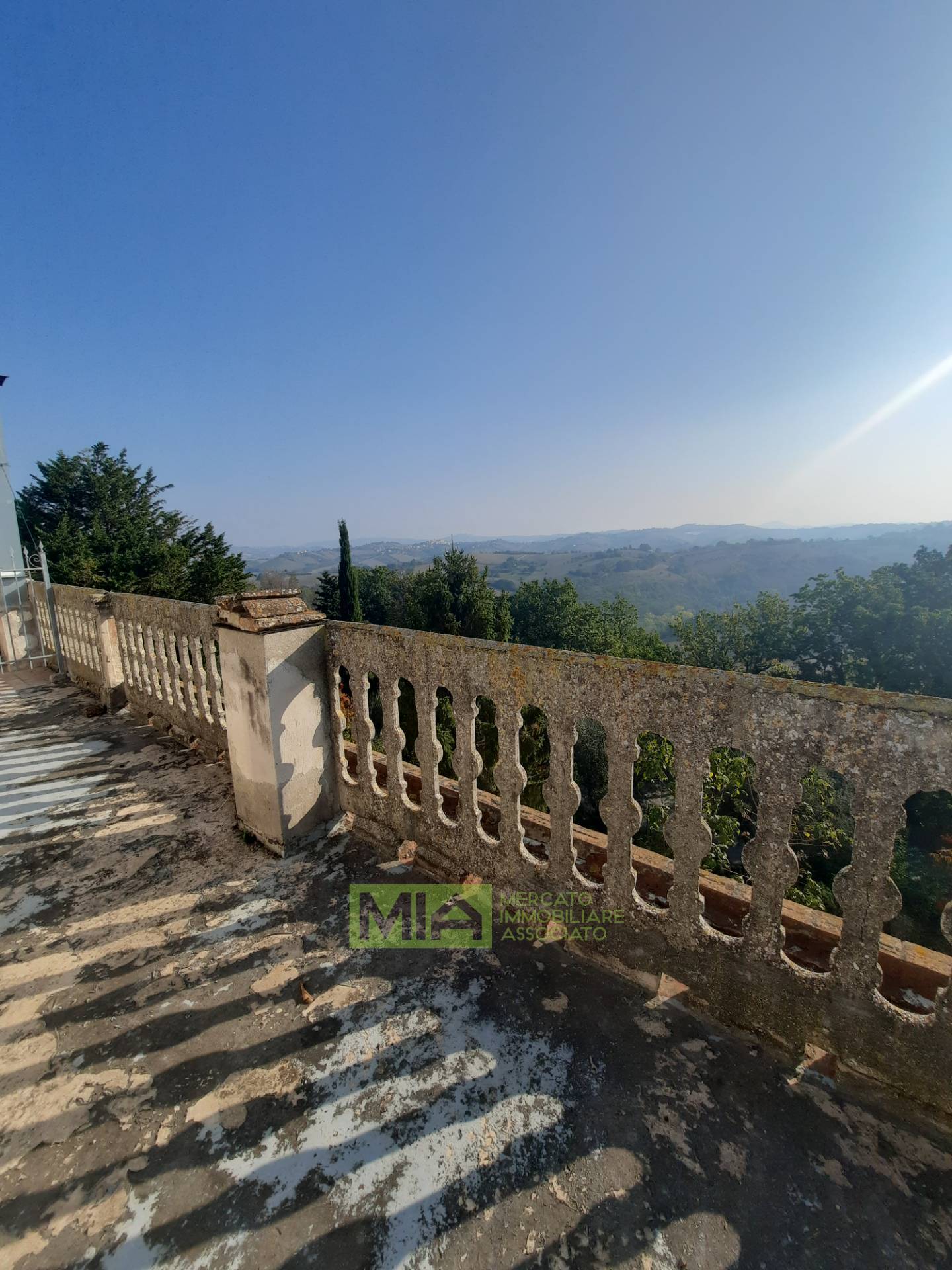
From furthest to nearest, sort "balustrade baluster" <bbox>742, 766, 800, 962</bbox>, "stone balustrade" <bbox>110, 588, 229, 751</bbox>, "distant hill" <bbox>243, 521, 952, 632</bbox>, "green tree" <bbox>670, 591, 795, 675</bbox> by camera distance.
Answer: "distant hill" <bbox>243, 521, 952, 632</bbox> → "green tree" <bbox>670, 591, 795, 675</bbox> → "stone balustrade" <bbox>110, 588, 229, 751</bbox> → "balustrade baluster" <bbox>742, 766, 800, 962</bbox>

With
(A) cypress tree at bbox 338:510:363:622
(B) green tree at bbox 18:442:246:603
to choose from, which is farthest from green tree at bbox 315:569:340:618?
(B) green tree at bbox 18:442:246:603

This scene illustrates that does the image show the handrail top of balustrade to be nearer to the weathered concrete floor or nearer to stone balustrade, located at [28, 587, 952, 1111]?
stone balustrade, located at [28, 587, 952, 1111]

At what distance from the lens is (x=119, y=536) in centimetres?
2734

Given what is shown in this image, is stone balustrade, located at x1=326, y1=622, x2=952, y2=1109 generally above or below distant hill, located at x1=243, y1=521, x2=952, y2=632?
above

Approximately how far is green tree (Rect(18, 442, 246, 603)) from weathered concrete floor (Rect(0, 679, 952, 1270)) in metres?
19.9

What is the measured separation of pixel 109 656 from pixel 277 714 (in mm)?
4048

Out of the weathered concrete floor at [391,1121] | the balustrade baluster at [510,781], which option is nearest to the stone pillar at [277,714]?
the weathered concrete floor at [391,1121]

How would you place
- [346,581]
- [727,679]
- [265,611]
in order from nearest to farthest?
1. [727,679]
2. [265,611]
3. [346,581]

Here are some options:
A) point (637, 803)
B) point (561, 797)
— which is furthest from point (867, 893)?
point (561, 797)

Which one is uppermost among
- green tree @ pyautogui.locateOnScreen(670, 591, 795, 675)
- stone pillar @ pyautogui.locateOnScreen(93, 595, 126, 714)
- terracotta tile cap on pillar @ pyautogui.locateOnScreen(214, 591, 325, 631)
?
terracotta tile cap on pillar @ pyautogui.locateOnScreen(214, 591, 325, 631)

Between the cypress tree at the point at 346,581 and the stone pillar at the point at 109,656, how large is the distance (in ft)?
86.1

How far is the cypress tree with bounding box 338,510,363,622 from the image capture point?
33188 mm

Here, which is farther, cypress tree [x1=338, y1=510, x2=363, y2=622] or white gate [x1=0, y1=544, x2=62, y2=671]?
cypress tree [x1=338, y1=510, x2=363, y2=622]

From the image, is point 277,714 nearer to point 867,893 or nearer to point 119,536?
point 867,893
